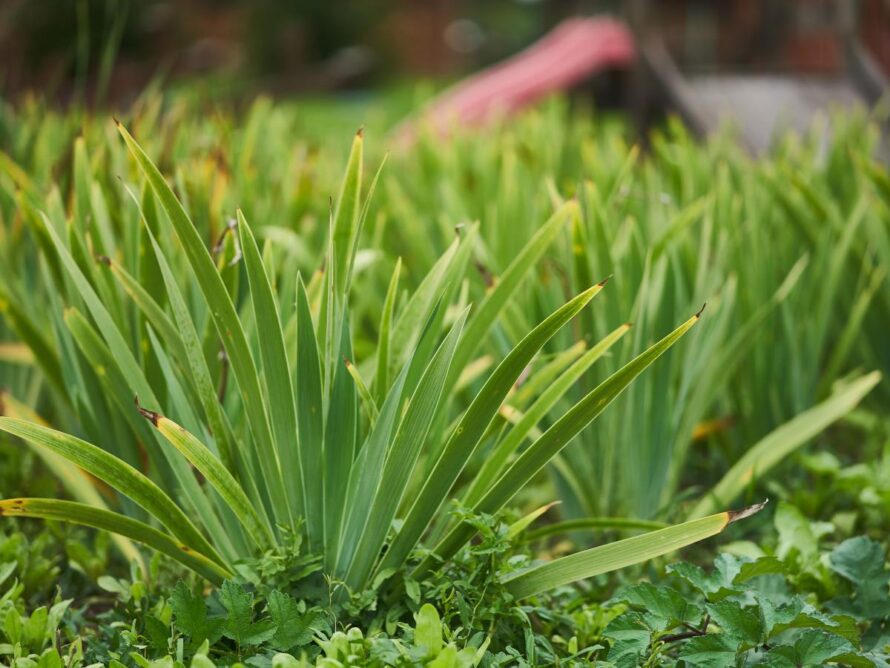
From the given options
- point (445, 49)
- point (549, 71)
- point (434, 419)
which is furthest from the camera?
point (445, 49)

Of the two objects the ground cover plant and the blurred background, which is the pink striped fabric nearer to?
the blurred background

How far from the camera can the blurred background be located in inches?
229

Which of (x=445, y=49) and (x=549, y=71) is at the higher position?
(x=549, y=71)

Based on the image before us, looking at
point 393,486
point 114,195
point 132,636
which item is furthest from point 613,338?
point 114,195

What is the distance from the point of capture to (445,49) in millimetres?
19719

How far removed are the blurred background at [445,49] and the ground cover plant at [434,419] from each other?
96 cm

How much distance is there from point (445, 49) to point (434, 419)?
1893cm

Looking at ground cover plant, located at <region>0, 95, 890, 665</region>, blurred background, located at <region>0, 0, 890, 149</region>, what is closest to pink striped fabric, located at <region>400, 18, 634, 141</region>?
blurred background, located at <region>0, 0, 890, 149</region>

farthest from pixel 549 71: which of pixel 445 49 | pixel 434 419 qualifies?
pixel 445 49

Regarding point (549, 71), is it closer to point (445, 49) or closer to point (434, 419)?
point (434, 419)

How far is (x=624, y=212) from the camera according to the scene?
2.47 m

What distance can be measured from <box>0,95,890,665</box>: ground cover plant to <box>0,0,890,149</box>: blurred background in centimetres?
96

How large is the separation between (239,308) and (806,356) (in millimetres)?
1248

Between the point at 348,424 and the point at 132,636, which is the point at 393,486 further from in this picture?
the point at 132,636
